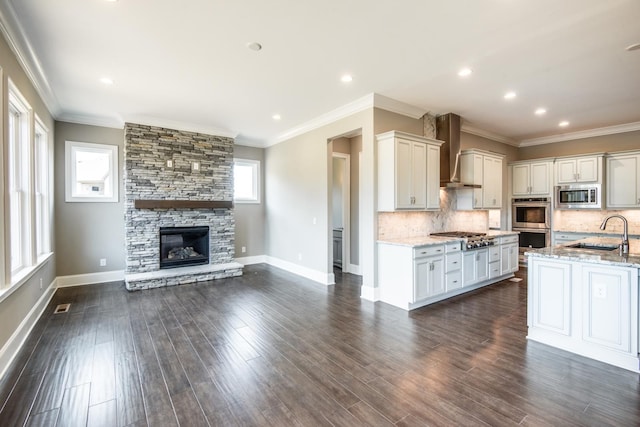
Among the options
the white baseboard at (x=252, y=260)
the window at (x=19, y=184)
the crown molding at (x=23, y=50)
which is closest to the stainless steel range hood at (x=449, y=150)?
the white baseboard at (x=252, y=260)

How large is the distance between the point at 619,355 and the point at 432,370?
1.68 m

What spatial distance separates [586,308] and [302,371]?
2.71 metres

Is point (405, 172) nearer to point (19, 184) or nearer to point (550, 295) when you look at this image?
point (550, 295)

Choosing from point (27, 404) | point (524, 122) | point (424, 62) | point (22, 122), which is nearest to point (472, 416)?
point (27, 404)

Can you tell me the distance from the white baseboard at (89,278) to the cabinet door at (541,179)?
8823 mm

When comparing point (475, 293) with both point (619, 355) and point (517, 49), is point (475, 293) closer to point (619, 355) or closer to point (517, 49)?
point (619, 355)

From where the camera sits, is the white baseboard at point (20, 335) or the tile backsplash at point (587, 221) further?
the tile backsplash at point (587, 221)

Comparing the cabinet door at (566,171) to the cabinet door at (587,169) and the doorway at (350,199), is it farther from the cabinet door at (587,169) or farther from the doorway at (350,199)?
the doorway at (350,199)

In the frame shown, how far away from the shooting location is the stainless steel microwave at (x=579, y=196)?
19.4 ft

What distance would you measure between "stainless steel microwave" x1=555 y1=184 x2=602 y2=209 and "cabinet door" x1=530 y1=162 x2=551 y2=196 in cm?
21

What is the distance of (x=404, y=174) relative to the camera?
14.6 ft

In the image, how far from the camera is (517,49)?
3.12 meters

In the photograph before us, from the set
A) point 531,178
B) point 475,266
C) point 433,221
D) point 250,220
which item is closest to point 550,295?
point 475,266

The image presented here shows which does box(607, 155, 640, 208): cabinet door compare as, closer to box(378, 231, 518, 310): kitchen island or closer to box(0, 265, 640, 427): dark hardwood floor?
box(378, 231, 518, 310): kitchen island
